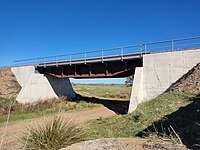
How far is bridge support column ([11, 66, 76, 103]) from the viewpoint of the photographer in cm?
3084

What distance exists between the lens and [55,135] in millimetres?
5801

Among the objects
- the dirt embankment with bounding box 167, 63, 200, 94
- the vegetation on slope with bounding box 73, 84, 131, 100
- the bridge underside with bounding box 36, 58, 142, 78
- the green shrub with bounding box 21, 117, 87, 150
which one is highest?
the bridge underside with bounding box 36, 58, 142, 78

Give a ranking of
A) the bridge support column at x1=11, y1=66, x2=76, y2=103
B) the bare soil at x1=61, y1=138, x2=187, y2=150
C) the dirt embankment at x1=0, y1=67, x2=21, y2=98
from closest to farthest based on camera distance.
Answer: the bare soil at x1=61, y1=138, x2=187, y2=150
the bridge support column at x1=11, y1=66, x2=76, y2=103
the dirt embankment at x1=0, y1=67, x2=21, y2=98

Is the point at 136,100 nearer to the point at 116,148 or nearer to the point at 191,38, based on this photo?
the point at 191,38

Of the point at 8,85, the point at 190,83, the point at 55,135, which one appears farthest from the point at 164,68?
the point at 8,85

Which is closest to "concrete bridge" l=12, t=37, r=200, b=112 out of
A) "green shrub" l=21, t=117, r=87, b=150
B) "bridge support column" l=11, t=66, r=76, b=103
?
"bridge support column" l=11, t=66, r=76, b=103

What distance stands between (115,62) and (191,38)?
802cm

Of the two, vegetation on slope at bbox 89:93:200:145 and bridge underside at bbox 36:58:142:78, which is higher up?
bridge underside at bbox 36:58:142:78

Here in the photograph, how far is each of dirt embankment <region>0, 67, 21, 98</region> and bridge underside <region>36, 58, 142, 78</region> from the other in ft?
19.7

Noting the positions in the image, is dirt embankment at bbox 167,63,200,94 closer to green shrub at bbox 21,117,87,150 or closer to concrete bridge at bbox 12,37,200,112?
concrete bridge at bbox 12,37,200,112

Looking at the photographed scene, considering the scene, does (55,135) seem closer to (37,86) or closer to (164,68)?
(164,68)

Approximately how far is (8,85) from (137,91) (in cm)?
2293

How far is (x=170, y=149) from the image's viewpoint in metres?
4.19

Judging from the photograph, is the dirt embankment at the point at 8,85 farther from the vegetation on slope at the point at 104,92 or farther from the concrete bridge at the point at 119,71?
the vegetation on slope at the point at 104,92
